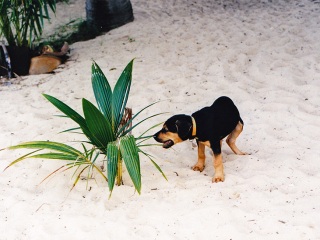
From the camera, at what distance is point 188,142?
12.5 feet

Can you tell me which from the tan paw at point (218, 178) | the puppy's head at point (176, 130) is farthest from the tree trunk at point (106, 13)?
the tan paw at point (218, 178)

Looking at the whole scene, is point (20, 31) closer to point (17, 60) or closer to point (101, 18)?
point (17, 60)

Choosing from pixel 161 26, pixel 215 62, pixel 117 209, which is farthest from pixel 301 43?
pixel 117 209

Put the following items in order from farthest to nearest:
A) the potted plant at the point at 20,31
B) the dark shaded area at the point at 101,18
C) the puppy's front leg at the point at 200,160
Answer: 1. the dark shaded area at the point at 101,18
2. the potted plant at the point at 20,31
3. the puppy's front leg at the point at 200,160

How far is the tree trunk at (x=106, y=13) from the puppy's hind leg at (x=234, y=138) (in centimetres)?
386

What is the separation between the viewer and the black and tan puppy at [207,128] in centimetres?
294

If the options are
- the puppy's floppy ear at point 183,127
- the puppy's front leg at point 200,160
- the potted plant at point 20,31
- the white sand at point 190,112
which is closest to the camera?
the white sand at point 190,112

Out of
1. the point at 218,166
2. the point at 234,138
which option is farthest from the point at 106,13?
the point at 218,166

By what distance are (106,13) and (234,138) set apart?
3970mm

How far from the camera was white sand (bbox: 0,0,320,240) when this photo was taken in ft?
8.89

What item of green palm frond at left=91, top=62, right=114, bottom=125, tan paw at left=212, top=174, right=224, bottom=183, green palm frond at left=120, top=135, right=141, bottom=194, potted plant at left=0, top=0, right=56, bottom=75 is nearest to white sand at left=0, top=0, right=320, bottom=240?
tan paw at left=212, top=174, right=224, bottom=183

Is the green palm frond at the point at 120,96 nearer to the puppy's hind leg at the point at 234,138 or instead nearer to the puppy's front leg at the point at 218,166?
the puppy's front leg at the point at 218,166

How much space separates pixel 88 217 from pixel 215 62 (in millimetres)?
3034

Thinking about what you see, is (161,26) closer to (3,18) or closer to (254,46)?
(254,46)
